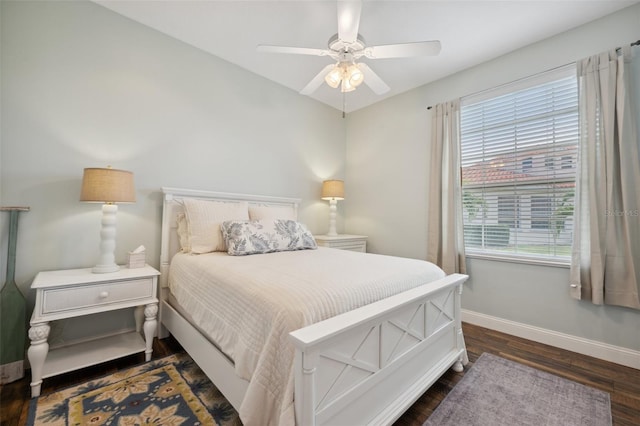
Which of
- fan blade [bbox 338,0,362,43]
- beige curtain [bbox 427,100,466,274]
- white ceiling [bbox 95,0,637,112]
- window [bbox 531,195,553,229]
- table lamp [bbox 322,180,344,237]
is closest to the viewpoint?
fan blade [bbox 338,0,362,43]

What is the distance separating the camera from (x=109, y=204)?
2020 millimetres

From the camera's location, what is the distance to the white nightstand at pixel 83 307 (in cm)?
158

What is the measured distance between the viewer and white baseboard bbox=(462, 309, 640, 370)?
2.03 metres

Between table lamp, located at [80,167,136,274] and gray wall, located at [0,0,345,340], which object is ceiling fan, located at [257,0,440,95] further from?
table lamp, located at [80,167,136,274]

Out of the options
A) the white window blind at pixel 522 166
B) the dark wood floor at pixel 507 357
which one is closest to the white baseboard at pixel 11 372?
the dark wood floor at pixel 507 357

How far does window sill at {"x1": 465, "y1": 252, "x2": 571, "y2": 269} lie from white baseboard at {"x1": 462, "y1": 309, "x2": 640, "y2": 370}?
579 millimetres

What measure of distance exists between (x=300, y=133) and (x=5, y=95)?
263cm

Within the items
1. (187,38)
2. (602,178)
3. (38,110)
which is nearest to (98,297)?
(38,110)

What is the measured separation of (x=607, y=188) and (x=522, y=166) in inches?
25.8

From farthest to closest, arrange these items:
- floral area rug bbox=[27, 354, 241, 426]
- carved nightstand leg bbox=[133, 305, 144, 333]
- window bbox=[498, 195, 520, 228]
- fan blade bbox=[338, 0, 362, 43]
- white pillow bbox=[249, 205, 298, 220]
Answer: white pillow bbox=[249, 205, 298, 220], window bbox=[498, 195, 520, 228], carved nightstand leg bbox=[133, 305, 144, 333], fan blade bbox=[338, 0, 362, 43], floral area rug bbox=[27, 354, 241, 426]

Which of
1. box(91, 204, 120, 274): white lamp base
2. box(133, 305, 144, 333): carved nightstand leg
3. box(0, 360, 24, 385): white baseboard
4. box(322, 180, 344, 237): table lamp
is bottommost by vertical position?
box(0, 360, 24, 385): white baseboard

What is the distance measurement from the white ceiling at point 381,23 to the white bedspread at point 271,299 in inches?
78.4

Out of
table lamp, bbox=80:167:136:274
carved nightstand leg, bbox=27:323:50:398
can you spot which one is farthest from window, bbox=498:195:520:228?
carved nightstand leg, bbox=27:323:50:398

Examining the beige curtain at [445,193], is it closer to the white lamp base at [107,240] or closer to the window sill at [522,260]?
the window sill at [522,260]
